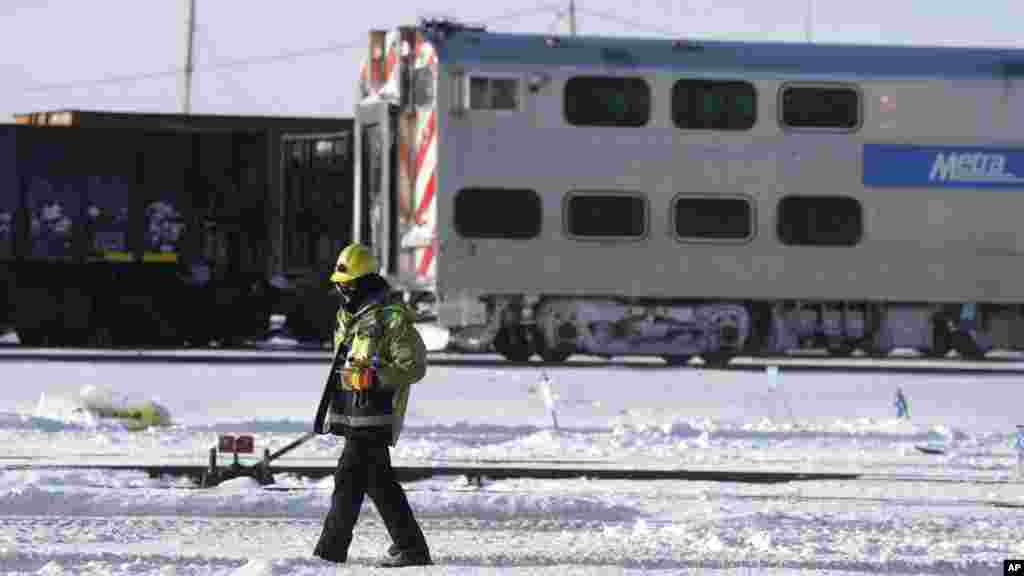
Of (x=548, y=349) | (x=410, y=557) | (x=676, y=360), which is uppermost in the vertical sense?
(x=548, y=349)

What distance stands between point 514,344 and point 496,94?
303cm

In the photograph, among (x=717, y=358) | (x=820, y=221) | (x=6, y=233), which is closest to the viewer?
(x=820, y=221)

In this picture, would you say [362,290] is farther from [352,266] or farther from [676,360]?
[676,360]

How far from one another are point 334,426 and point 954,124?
15.1 metres

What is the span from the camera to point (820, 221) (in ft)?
69.5

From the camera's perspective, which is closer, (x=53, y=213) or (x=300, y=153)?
(x=53, y=213)

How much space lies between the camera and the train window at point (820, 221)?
21.1 metres

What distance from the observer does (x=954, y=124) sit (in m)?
21.3

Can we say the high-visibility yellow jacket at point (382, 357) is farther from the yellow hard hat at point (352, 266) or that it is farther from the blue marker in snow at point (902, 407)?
the blue marker in snow at point (902, 407)

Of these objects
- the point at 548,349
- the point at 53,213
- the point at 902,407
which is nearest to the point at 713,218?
the point at 548,349

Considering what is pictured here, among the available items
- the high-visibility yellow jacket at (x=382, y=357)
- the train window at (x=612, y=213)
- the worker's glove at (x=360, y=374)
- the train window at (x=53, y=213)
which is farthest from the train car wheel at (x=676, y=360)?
the worker's glove at (x=360, y=374)

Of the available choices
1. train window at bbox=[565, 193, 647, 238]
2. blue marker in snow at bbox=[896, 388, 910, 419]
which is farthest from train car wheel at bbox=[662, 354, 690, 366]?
blue marker in snow at bbox=[896, 388, 910, 419]

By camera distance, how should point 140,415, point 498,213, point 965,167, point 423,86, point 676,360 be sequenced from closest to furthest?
point 140,415 → point 498,213 → point 423,86 → point 965,167 → point 676,360

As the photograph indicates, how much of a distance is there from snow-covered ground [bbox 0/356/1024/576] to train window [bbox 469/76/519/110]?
11.3 feet
